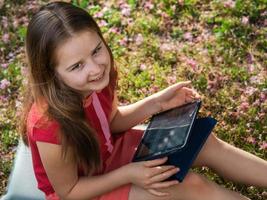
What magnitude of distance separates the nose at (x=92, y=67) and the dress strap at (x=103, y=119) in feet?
1.07

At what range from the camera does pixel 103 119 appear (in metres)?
2.60

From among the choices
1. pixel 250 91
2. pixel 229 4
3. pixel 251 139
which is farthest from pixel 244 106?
pixel 229 4

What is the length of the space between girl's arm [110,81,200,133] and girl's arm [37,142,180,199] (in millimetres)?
466

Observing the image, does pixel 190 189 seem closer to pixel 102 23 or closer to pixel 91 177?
pixel 91 177

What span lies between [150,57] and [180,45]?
254 millimetres

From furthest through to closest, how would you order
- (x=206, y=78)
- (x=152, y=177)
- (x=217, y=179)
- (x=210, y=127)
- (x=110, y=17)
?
(x=110, y=17) → (x=206, y=78) → (x=217, y=179) → (x=210, y=127) → (x=152, y=177)

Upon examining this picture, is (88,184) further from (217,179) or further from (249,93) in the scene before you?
(249,93)

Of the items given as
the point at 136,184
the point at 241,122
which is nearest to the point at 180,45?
the point at 241,122

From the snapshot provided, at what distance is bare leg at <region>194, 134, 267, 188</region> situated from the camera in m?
2.63

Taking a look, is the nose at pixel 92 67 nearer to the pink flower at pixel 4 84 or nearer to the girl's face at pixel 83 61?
the girl's face at pixel 83 61

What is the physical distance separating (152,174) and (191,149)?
0.82ft

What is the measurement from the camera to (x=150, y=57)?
395cm

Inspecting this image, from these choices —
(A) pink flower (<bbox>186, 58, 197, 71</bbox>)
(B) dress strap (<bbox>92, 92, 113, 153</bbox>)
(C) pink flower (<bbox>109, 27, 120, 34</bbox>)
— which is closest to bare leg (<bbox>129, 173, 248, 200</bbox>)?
(B) dress strap (<bbox>92, 92, 113, 153</bbox>)

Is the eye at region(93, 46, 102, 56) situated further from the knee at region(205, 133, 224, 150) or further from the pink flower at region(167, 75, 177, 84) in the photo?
the pink flower at region(167, 75, 177, 84)
